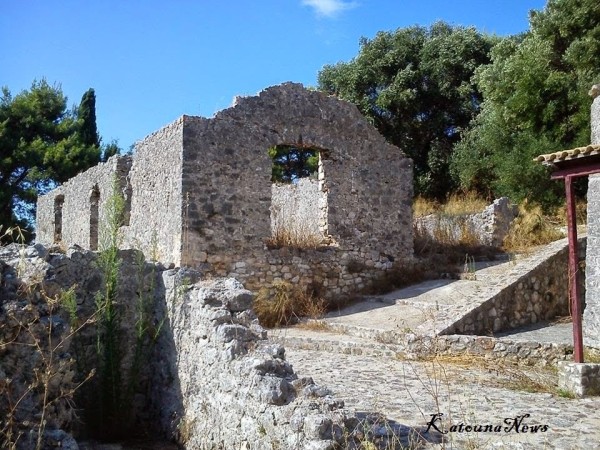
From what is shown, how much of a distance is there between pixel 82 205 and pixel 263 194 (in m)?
6.94

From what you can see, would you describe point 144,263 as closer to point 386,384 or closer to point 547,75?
point 386,384

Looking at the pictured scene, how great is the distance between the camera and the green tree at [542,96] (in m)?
16.0

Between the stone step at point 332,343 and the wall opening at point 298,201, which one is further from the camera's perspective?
the wall opening at point 298,201

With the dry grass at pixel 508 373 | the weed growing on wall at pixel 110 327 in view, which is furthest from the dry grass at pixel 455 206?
the weed growing on wall at pixel 110 327

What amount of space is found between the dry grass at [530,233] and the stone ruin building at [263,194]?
298 cm

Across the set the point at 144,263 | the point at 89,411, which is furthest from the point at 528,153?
the point at 89,411

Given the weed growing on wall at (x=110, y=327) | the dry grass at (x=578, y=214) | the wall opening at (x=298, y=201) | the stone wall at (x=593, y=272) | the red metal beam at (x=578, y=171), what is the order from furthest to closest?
the dry grass at (x=578, y=214) → the wall opening at (x=298, y=201) → the stone wall at (x=593, y=272) → the red metal beam at (x=578, y=171) → the weed growing on wall at (x=110, y=327)

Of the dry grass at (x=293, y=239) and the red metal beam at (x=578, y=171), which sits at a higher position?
the red metal beam at (x=578, y=171)

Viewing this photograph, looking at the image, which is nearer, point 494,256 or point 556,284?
point 556,284

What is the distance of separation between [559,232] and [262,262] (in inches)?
308

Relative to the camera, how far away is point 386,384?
6.68 m

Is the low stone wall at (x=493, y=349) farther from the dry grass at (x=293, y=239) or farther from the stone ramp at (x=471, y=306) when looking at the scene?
the dry grass at (x=293, y=239)

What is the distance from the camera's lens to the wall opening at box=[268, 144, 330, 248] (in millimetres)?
12523

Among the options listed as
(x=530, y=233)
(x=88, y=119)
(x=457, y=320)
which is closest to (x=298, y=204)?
(x=530, y=233)
